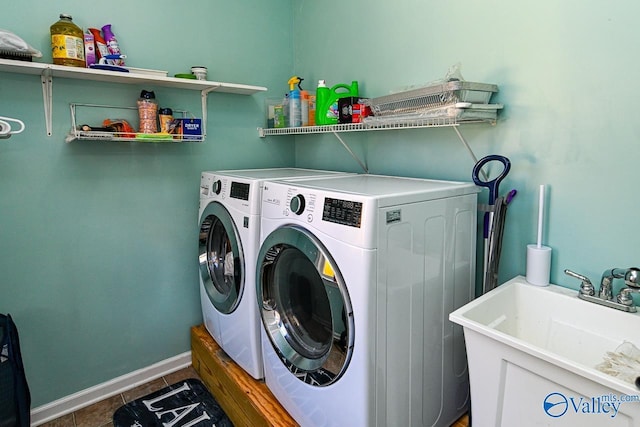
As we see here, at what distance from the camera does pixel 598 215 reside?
129cm

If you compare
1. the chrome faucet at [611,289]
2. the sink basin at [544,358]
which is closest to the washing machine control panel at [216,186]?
the sink basin at [544,358]

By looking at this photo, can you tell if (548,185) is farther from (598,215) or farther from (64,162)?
(64,162)

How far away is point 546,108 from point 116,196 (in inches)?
80.2

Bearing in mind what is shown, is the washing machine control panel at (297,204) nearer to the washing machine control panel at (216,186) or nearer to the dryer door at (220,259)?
the dryer door at (220,259)

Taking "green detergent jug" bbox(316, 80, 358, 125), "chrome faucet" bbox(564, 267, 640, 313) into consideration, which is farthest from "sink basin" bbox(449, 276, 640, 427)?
"green detergent jug" bbox(316, 80, 358, 125)

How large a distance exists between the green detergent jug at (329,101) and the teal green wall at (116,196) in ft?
1.91

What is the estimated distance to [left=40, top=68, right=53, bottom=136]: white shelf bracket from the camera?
1751 millimetres

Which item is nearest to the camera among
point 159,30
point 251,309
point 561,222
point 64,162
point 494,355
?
point 494,355

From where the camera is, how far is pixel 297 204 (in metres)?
1.38

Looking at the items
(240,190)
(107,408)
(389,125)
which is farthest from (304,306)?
(107,408)

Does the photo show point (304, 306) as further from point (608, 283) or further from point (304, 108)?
point (304, 108)

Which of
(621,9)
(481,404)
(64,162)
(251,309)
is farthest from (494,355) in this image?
(64,162)

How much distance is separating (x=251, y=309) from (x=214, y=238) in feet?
1.93

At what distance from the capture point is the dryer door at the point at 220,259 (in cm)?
177
